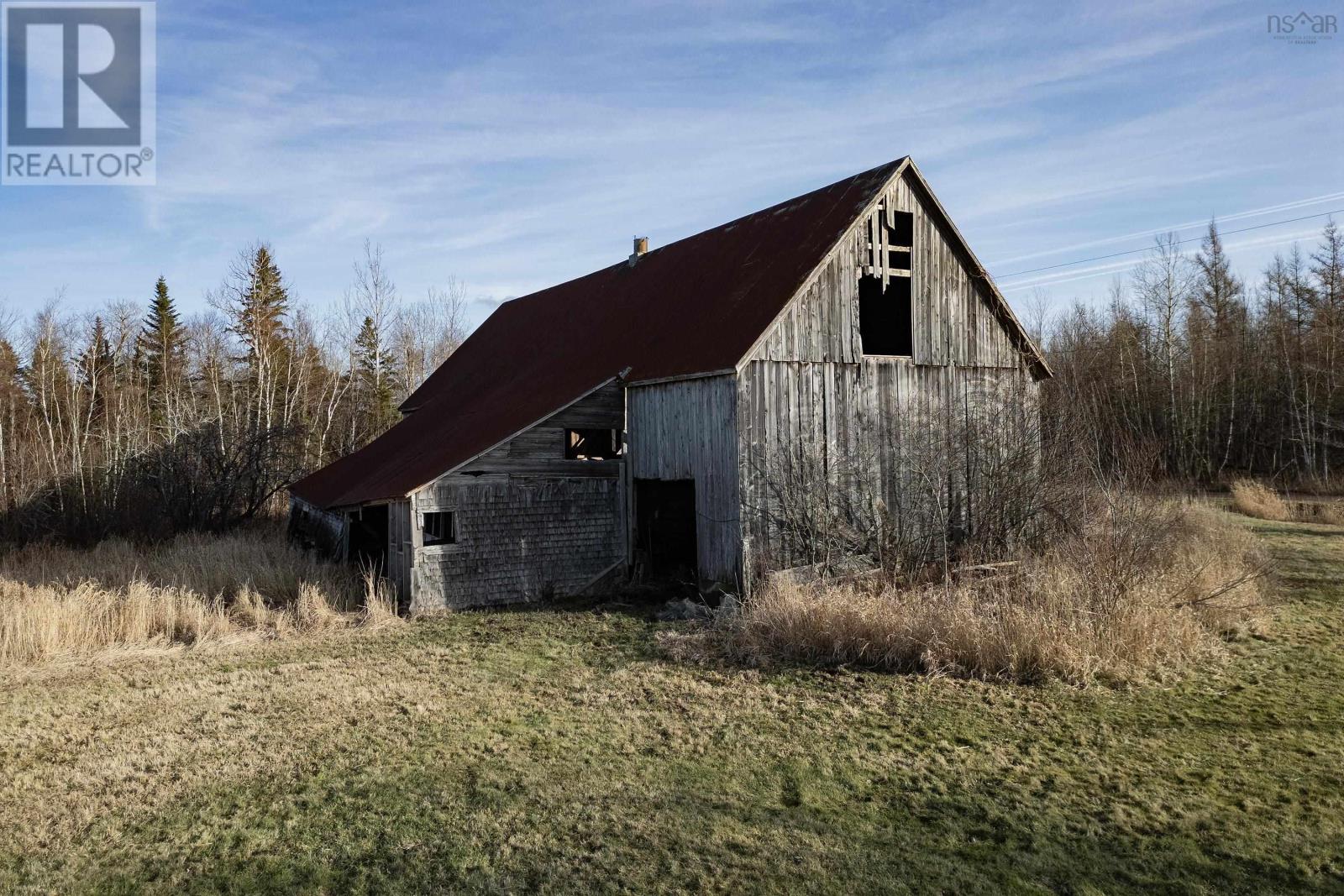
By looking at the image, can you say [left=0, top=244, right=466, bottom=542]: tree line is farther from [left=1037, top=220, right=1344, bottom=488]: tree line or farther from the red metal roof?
[left=1037, top=220, right=1344, bottom=488]: tree line

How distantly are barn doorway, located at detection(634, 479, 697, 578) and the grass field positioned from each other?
4.87 m

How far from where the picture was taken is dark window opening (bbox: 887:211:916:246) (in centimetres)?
1420

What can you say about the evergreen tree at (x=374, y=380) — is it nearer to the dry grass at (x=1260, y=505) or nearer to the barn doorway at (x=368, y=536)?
the barn doorway at (x=368, y=536)

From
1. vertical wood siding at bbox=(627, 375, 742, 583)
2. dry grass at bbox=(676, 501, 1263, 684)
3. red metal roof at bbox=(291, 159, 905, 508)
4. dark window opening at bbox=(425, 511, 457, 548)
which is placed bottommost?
dry grass at bbox=(676, 501, 1263, 684)

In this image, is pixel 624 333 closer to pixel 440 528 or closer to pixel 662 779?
pixel 440 528

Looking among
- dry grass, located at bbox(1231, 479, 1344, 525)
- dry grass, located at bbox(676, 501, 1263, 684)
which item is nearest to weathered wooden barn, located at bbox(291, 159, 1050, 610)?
dry grass, located at bbox(676, 501, 1263, 684)

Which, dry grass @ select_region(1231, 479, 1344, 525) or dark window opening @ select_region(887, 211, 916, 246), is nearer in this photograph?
Answer: dark window opening @ select_region(887, 211, 916, 246)

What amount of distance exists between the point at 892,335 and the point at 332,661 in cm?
1059

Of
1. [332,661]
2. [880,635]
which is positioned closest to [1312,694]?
[880,635]

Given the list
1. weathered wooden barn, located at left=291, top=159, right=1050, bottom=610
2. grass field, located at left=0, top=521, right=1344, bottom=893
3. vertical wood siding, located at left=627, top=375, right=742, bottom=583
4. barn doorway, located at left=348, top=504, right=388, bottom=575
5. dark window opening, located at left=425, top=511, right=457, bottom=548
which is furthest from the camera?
barn doorway, located at left=348, top=504, right=388, bottom=575

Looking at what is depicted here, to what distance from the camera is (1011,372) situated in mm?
15352

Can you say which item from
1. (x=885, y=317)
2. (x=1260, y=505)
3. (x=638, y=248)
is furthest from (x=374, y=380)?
(x=1260, y=505)

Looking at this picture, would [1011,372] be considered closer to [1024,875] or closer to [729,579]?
[729,579]

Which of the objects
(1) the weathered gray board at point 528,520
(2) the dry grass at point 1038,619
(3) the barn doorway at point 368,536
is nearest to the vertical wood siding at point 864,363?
(2) the dry grass at point 1038,619
